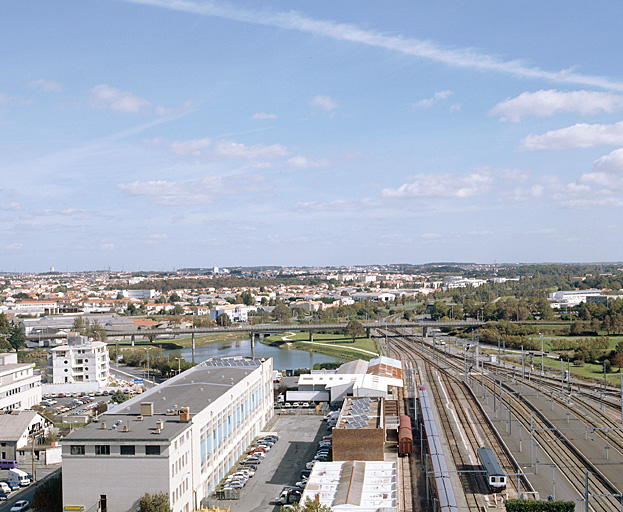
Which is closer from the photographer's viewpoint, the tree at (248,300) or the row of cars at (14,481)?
the row of cars at (14,481)

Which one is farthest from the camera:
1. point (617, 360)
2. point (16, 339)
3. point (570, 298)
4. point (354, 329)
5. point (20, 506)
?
point (570, 298)

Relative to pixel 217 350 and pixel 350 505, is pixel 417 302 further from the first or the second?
pixel 350 505

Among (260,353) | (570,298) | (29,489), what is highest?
(570,298)

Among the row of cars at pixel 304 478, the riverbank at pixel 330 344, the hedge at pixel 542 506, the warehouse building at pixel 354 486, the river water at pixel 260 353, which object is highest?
the hedge at pixel 542 506

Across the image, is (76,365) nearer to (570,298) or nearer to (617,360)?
(617,360)

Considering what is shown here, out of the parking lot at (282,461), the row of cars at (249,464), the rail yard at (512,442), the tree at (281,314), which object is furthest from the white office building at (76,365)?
the tree at (281,314)

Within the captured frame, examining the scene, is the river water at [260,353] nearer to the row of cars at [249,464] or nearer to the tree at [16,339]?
the tree at [16,339]

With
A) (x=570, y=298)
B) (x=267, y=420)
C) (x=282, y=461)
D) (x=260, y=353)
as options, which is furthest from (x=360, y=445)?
(x=570, y=298)
